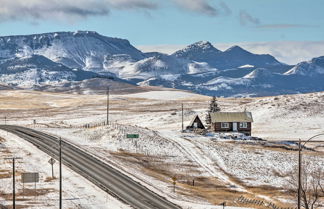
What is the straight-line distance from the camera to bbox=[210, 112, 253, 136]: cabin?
144000 mm

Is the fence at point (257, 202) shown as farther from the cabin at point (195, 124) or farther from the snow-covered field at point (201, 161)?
the cabin at point (195, 124)

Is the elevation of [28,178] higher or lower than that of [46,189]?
higher

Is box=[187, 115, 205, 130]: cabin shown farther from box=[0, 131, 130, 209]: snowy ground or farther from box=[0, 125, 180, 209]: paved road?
box=[0, 131, 130, 209]: snowy ground

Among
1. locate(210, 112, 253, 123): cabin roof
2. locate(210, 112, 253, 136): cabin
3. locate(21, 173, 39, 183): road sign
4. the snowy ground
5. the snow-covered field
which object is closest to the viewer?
the snowy ground

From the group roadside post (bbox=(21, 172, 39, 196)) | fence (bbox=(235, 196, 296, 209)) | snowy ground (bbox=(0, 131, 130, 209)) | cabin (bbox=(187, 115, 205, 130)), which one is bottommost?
fence (bbox=(235, 196, 296, 209))

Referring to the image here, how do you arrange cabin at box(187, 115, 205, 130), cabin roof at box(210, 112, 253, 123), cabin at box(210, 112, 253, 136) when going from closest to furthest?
1. cabin roof at box(210, 112, 253, 123)
2. cabin at box(210, 112, 253, 136)
3. cabin at box(187, 115, 205, 130)

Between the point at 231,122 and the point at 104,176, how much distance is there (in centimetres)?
6435

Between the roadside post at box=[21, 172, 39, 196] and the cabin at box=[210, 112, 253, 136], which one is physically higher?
the cabin at box=[210, 112, 253, 136]

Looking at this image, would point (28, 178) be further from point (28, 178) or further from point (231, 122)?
point (231, 122)

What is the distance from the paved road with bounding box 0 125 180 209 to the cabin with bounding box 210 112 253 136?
4199 centimetres

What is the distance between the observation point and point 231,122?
14450 centimetres

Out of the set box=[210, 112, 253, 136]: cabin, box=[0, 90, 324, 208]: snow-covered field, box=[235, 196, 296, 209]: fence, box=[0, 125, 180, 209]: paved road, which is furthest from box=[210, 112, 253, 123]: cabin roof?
box=[235, 196, 296, 209]: fence

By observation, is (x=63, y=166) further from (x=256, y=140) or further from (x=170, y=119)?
(x=170, y=119)

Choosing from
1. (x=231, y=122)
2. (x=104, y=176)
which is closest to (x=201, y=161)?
(x=104, y=176)
